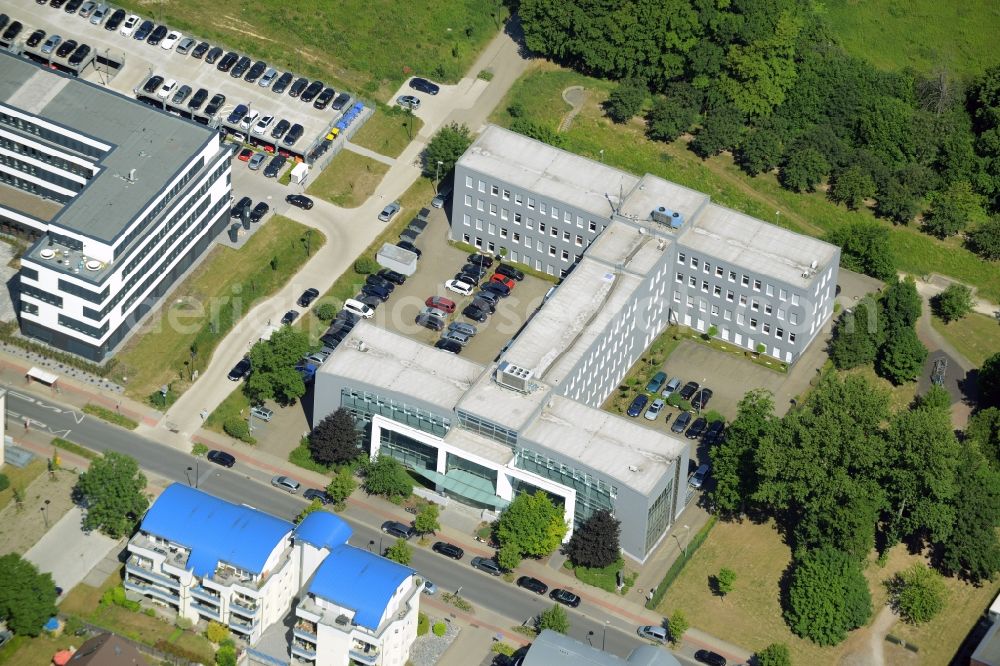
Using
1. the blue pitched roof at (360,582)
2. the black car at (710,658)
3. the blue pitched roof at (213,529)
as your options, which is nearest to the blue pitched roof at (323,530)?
the blue pitched roof at (213,529)

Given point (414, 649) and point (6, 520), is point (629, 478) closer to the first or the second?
point (414, 649)

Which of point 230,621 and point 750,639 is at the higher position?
point 750,639

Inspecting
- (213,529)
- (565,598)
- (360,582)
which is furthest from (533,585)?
(213,529)

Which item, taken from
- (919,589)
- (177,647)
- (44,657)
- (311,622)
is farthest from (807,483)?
(44,657)

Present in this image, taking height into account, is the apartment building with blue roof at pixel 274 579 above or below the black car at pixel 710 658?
below

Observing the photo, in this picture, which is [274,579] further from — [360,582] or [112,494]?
[112,494]

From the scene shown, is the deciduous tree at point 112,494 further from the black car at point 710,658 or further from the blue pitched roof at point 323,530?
the black car at point 710,658
